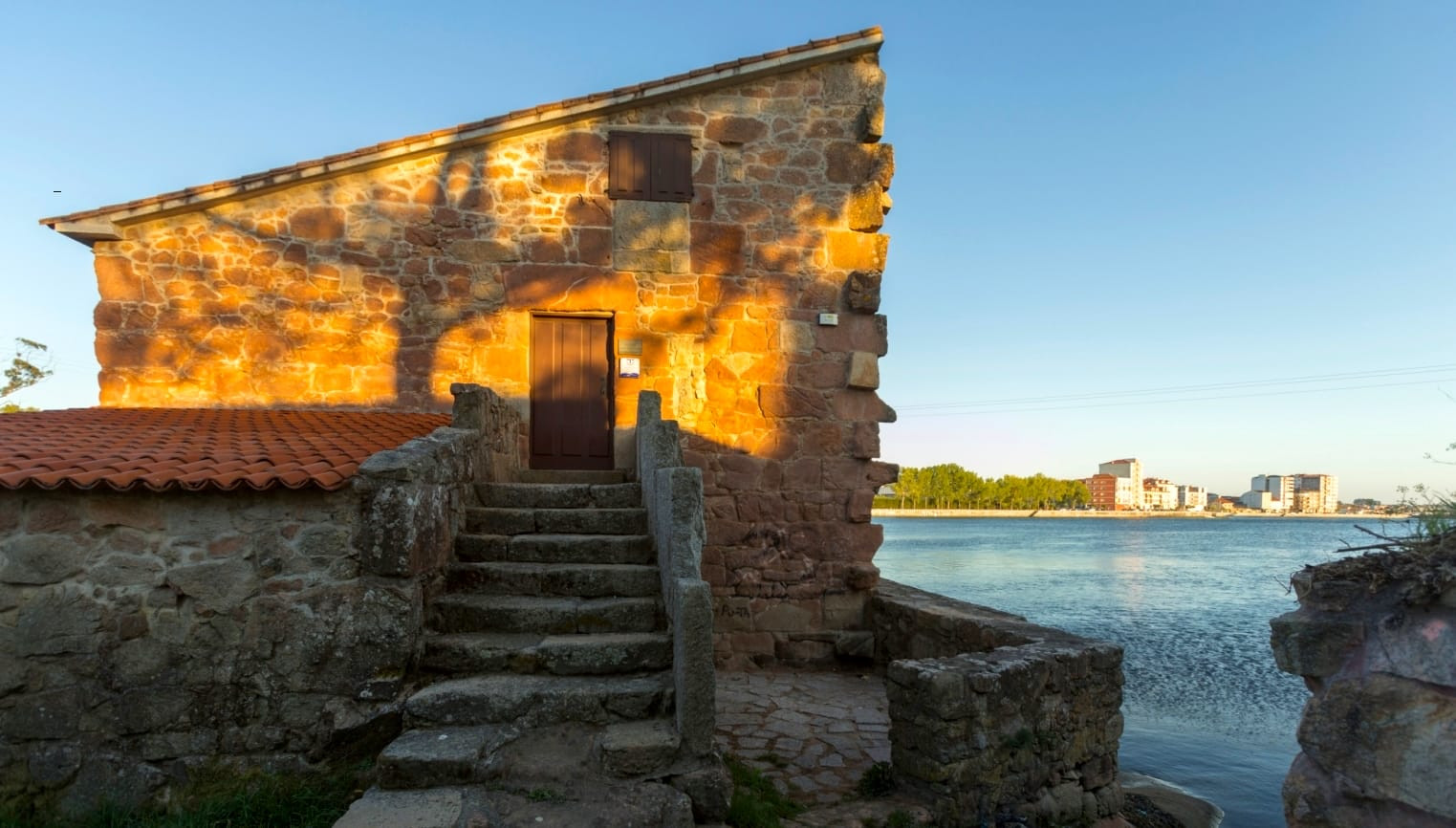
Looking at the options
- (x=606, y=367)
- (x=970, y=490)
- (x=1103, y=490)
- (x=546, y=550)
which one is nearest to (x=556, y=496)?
(x=546, y=550)

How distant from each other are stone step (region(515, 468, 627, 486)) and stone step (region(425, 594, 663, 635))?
2.37 meters

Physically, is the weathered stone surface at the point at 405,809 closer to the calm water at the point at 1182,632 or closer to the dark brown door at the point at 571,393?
the calm water at the point at 1182,632

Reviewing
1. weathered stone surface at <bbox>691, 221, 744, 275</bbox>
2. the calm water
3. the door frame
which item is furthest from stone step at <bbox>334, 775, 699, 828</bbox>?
weathered stone surface at <bbox>691, 221, 744, 275</bbox>

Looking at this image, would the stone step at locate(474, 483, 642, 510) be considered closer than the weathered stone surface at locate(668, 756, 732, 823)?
No

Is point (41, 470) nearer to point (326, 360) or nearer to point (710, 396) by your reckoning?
point (326, 360)

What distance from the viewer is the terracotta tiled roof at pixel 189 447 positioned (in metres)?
3.98

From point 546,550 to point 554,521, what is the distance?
1.20 ft

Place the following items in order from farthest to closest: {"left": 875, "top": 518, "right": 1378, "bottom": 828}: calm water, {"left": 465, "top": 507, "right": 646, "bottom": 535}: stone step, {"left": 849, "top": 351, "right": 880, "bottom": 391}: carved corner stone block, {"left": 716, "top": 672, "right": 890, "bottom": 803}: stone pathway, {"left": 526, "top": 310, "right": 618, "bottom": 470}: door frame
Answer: {"left": 875, "top": 518, "right": 1378, "bottom": 828}: calm water → {"left": 849, "top": 351, "right": 880, "bottom": 391}: carved corner stone block → {"left": 526, "top": 310, "right": 618, "bottom": 470}: door frame → {"left": 465, "top": 507, "right": 646, "bottom": 535}: stone step → {"left": 716, "top": 672, "right": 890, "bottom": 803}: stone pathway

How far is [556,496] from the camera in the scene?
585cm

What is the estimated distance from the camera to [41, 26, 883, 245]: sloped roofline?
23.1 ft

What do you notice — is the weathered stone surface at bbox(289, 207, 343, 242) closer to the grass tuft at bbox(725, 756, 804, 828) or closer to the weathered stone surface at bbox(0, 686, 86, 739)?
the weathered stone surface at bbox(0, 686, 86, 739)

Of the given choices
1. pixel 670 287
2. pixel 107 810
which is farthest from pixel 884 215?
pixel 107 810

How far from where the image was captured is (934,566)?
34750 millimetres

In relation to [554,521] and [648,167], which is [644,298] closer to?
[648,167]
